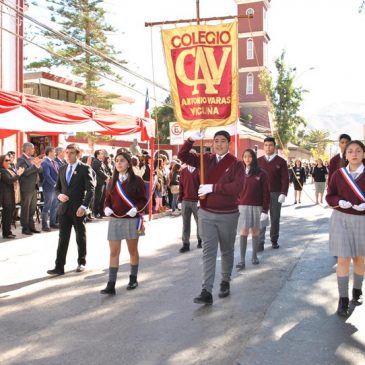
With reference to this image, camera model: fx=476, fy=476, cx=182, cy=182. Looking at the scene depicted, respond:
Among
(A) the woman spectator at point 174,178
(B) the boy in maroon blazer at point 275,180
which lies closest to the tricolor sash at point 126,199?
(B) the boy in maroon blazer at point 275,180

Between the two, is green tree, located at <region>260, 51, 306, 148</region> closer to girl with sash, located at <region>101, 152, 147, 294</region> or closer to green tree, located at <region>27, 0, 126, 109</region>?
green tree, located at <region>27, 0, 126, 109</region>

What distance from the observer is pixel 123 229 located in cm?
586

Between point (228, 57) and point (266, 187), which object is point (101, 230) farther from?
point (228, 57)

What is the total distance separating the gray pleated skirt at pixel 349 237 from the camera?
494cm

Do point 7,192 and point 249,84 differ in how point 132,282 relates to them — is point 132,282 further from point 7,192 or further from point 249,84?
point 249,84

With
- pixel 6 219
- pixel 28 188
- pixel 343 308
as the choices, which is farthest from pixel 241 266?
pixel 28 188

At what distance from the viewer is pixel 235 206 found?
5527 millimetres

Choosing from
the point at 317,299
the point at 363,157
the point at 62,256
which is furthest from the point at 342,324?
the point at 62,256

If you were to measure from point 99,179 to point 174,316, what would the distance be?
338 inches

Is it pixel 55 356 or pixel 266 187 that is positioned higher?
pixel 266 187

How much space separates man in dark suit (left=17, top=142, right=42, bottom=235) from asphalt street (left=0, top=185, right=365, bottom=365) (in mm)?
2365

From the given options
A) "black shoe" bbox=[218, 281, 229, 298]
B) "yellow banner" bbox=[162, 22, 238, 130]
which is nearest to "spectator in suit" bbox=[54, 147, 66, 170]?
"yellow banner" bbox=[162, 22, 238, 130]

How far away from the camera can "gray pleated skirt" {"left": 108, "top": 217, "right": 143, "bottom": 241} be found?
5848mm

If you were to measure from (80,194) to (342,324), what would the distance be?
4026 millimetres
